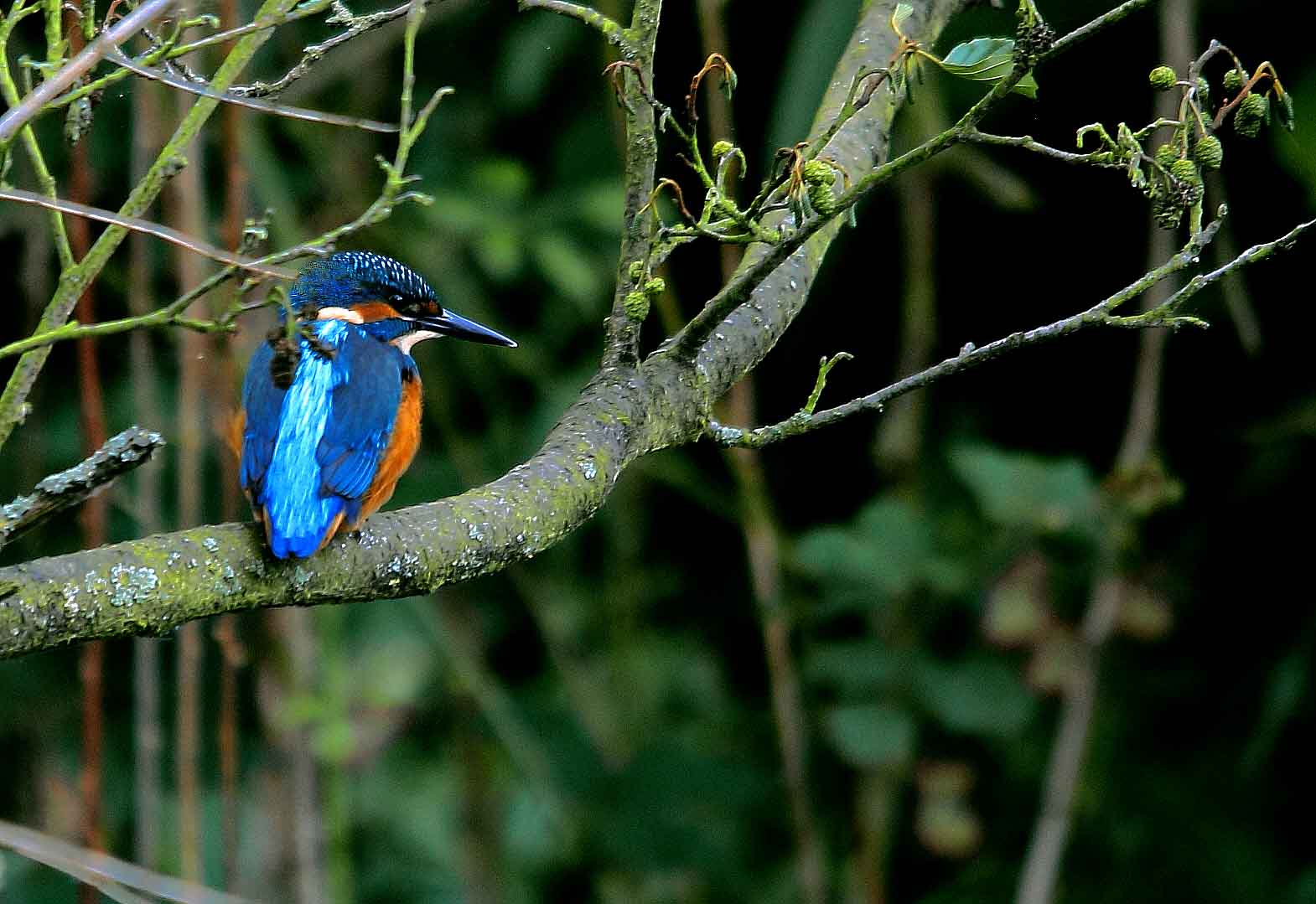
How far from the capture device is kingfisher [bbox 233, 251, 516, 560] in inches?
65.2

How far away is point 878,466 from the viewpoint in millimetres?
4066

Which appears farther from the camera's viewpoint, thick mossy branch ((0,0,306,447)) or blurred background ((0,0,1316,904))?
blurred background ((0,0,1316,904))

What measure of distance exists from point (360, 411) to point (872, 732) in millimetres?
1900

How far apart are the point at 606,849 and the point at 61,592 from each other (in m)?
2.81

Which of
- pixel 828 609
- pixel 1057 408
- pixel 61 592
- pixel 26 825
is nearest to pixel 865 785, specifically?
pixel 828 609

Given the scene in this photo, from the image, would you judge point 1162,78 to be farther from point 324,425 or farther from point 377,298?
point 377,298

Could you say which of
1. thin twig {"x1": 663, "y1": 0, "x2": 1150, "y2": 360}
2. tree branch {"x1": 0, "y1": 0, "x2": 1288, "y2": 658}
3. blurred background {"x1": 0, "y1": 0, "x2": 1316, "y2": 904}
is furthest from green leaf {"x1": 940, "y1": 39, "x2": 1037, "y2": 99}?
blurred background {"x1": 0, "y1": 0, "x2": 1316, "y2": 904}

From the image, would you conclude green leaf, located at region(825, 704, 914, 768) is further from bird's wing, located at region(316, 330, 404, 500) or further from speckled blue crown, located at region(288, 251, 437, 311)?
bird's wing, located at region(316, 330, 404, 500)

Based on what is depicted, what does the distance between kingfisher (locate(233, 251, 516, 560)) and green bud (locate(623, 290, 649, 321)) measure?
0.34 metres

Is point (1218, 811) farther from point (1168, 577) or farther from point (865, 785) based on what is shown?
point (865, 785)

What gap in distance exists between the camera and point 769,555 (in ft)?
13.0

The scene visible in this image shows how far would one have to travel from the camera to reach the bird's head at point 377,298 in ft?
8.18

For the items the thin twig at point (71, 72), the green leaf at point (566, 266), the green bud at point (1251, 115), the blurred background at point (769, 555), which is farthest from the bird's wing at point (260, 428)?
the green leaf at point (566, 266)

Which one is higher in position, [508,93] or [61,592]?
[508,93]
